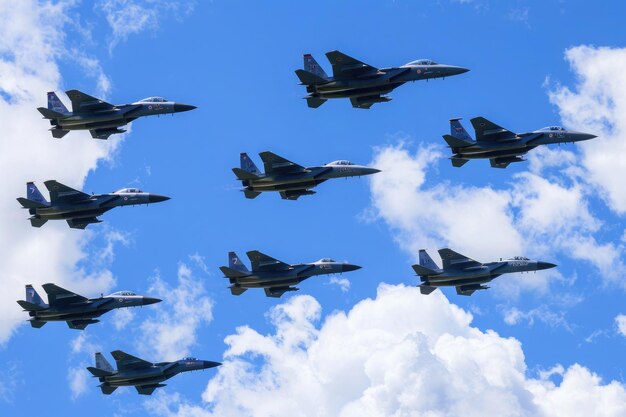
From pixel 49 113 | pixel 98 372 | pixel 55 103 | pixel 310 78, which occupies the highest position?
pixel 55 103

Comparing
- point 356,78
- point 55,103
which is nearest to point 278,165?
point 356,78

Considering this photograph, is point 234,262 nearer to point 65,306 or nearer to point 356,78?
point 65,306

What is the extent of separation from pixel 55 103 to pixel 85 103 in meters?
4.09

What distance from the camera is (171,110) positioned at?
133 m

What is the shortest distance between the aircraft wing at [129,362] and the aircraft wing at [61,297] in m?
8.21

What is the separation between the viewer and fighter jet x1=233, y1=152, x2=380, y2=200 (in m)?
130

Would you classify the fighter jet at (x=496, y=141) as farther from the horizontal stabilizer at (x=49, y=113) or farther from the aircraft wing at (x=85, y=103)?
the horizontal stabilizer at (x=49, y=113)

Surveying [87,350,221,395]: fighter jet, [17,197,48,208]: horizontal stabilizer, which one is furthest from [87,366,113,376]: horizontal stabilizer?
[17,197,48,208]: horizontal stabilizer

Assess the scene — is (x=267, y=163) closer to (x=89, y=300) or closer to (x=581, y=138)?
(x=89, y=300)

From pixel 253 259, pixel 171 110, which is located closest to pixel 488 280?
pixel 253 259

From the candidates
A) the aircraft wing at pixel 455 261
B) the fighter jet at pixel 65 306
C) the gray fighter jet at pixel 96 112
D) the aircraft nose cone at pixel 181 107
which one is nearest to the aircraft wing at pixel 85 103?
the gray fighter jet at pixel 96 112

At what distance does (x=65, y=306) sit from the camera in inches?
5236

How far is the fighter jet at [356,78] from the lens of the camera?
412 feet

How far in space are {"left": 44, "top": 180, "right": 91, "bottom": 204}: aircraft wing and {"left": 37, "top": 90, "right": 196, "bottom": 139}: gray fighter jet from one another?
546 centimetres
